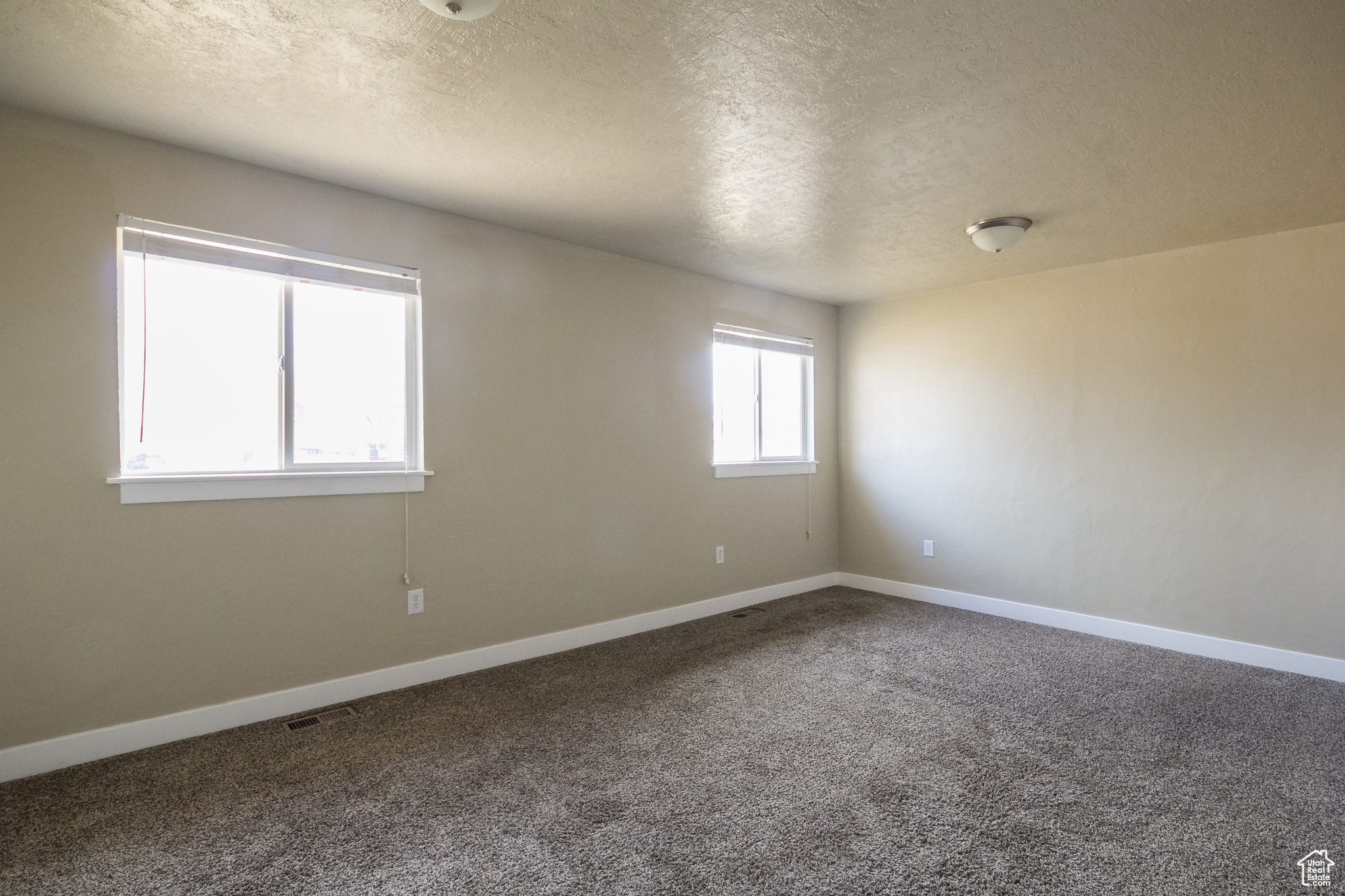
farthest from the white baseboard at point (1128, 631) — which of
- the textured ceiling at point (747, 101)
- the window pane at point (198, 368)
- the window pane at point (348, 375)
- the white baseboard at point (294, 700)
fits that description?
the window pane at point (198, 368)

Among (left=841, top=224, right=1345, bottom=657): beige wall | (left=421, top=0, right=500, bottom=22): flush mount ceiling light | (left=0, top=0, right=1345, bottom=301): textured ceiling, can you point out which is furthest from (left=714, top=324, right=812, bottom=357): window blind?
(left=421, top=0, right=500, bottom=22): flush mount ceiling light

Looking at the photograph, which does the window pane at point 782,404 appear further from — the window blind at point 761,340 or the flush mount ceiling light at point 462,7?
the flush mount ceiling light at point 462,7

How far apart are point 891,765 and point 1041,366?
3.10 m

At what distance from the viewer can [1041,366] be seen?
14.5 feet

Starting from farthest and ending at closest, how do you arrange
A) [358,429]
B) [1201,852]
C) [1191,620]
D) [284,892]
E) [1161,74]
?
[1191,620], [358,429], [1161,74], [1201,852], [284,892]

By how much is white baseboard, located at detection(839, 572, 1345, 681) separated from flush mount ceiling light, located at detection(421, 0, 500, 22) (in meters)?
4.56

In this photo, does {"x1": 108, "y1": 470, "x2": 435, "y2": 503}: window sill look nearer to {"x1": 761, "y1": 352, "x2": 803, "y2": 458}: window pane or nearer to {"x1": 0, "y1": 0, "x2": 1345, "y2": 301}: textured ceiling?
{"x1": 0, "y1": 0, "x2": 1345, "y2": 301}: textured ceiling

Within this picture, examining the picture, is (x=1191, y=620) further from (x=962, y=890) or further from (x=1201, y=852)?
(x=962, y=890)

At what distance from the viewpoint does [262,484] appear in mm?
2812

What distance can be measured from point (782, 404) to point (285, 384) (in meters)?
3.51

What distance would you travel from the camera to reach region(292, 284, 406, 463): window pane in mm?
2990

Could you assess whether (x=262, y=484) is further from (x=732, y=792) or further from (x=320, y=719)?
(x=732, y=792)

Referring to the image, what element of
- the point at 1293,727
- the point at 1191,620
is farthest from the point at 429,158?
the point at 1191,620

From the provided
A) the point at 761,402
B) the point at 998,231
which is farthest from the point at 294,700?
the point at 998,231
